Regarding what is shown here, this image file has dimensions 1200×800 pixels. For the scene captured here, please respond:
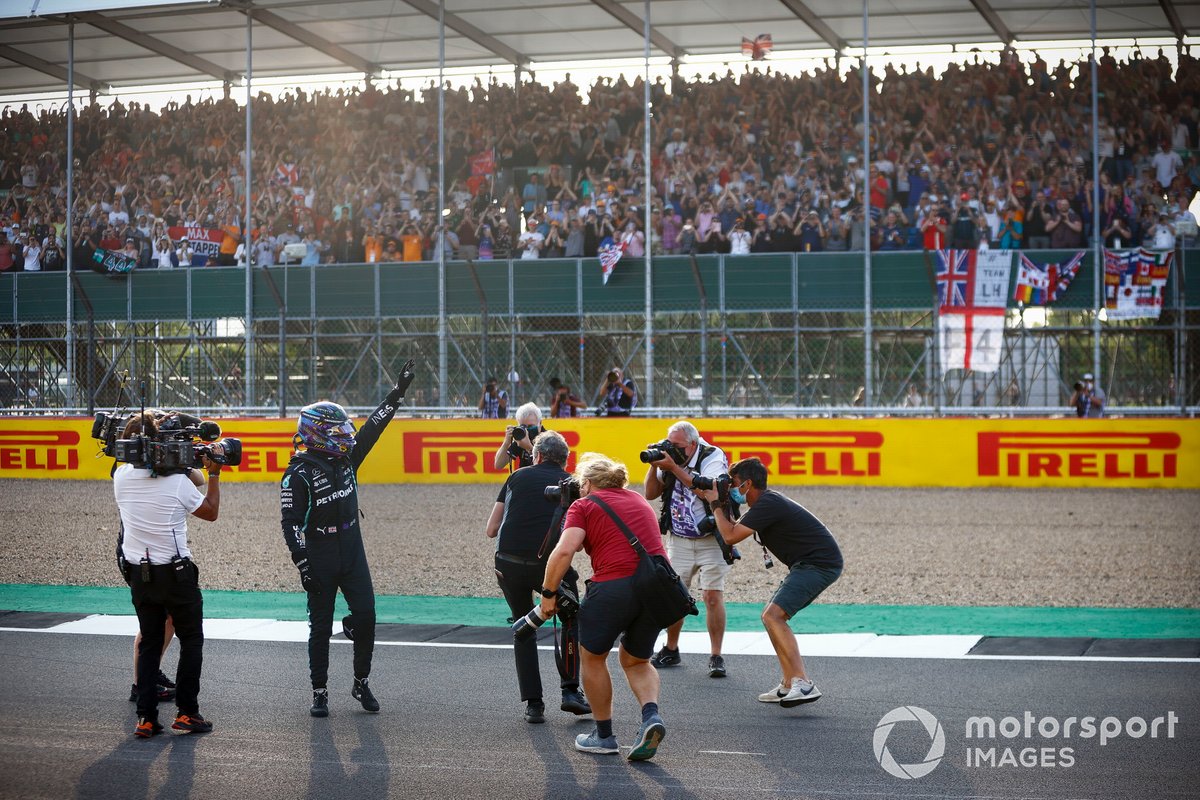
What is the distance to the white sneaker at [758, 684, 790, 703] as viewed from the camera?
7.43 m

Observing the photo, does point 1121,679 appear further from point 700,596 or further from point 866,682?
point 700,596

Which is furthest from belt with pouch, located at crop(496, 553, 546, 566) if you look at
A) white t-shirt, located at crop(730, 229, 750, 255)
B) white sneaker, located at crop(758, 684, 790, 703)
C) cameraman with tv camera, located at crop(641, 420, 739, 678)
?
white t-shirt, located at crop(730, 229, 750, 255)

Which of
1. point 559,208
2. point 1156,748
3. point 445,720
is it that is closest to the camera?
point 1156,748

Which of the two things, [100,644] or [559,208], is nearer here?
[100,644]

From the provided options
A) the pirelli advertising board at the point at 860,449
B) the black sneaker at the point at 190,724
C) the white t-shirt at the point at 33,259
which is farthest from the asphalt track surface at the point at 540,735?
the white t-shirt at the point at 33,259

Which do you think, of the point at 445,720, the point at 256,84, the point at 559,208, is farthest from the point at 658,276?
the point at 445,720

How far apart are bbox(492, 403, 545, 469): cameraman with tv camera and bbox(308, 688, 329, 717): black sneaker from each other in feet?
6.30

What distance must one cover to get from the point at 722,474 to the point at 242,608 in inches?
191

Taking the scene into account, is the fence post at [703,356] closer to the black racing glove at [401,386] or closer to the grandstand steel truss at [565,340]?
the grandstand steel truss at [565,340]

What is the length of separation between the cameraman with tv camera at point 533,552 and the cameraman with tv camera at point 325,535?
799 mm

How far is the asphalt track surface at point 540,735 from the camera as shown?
5938 millimetres

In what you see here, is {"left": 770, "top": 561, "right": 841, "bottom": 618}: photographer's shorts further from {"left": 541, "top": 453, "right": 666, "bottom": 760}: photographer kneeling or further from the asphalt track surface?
{"left": 541, "top": 453, "right": 666, "bottom": 760}: photographer kneeling

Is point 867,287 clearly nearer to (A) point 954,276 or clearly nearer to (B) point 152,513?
(A) point 954,276

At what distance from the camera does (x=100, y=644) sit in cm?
940
